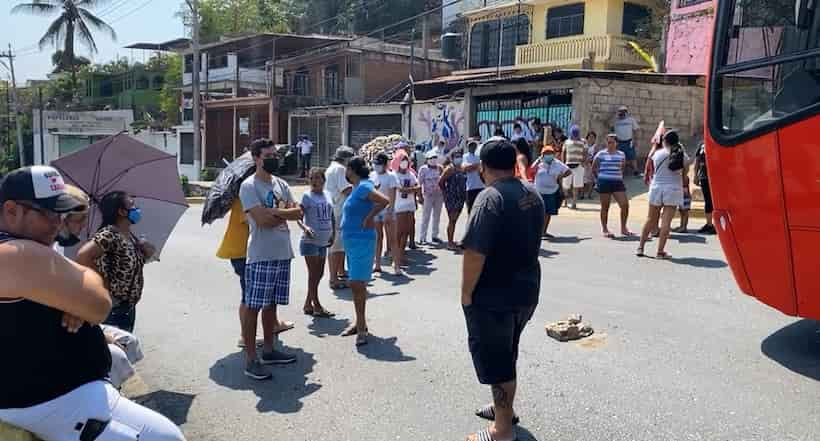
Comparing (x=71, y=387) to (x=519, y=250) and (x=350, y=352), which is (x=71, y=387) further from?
(x=350, y=352)

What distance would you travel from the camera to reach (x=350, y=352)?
18.9 ft

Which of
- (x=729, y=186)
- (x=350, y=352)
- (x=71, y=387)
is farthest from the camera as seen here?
(x=350, y=352)

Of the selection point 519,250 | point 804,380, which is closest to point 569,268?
point 804,380

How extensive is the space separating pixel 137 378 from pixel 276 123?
2771 cm

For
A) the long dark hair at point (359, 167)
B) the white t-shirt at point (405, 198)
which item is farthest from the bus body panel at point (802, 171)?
the white t-shirt at point (405, 198)

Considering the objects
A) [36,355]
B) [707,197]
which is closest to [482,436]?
[36,355]

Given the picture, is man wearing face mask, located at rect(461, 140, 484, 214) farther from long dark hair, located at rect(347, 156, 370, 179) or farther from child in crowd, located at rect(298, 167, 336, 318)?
long dark hair, located at rect(347, 156, 370, 179)

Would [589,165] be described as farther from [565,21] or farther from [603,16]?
[565,21]

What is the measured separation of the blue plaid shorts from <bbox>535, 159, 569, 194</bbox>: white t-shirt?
20.9ft

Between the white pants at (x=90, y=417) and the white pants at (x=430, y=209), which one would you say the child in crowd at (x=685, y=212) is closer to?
the white pants at (x=430, y=209)

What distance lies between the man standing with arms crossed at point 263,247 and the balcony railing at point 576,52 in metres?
22.8

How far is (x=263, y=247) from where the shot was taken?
5.12 meters

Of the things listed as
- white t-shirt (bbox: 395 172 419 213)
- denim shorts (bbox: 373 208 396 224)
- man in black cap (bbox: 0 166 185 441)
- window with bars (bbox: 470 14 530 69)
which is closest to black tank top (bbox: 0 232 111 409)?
man in black cap (bbox: 0 166 185 441)

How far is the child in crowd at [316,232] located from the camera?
6.82m
